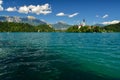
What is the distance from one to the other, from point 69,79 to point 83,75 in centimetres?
259

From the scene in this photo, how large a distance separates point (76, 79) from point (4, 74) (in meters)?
8.41

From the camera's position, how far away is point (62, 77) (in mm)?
20172

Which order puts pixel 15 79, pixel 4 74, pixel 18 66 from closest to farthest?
pixel 15 79
pixel 4 74
pixel 18 66

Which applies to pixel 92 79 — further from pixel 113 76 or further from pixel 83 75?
pixel 113 76

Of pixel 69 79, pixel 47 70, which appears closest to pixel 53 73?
pixel 47 70

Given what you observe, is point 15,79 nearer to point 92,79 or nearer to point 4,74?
point 4,74

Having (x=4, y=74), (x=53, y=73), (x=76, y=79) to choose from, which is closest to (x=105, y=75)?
(x=76, y=79)

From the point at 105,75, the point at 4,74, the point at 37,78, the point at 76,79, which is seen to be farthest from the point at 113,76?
the point at 4,74

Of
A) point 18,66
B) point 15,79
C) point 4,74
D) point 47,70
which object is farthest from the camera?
point 18,66

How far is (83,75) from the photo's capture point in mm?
21281

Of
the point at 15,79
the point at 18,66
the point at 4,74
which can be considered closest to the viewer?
the point at 15,79

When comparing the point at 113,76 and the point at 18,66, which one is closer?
the point at 113,76

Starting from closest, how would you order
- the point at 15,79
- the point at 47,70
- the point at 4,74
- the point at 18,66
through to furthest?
the point at 15,79 < the point at 4,74 < the point at 47,70 < the point at 18,66

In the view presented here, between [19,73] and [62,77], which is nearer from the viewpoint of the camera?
[62,77]
